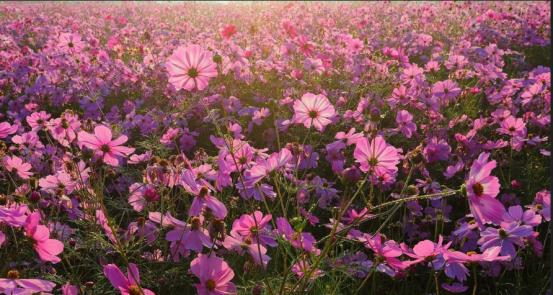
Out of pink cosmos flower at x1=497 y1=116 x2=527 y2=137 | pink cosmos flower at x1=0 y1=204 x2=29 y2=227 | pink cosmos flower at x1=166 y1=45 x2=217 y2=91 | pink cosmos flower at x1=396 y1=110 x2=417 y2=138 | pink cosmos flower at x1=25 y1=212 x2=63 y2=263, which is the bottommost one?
pink cosmos flower at x1=497 y1=116 x2=527 y2=137

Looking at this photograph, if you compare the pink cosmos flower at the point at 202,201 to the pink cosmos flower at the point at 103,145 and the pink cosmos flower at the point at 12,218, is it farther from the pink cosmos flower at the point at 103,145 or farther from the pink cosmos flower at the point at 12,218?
the pink cosmos flower at the point at 12,218

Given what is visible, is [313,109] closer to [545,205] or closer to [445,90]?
[545,205]

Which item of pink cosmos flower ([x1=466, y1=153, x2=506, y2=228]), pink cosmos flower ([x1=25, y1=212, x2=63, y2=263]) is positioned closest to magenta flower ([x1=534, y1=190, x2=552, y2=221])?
pink cosmos flower ([x1=466, y1=153, x2=506, y2=228])

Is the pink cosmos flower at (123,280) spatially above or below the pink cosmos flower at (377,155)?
below

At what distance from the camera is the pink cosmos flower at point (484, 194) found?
1137 millimetres

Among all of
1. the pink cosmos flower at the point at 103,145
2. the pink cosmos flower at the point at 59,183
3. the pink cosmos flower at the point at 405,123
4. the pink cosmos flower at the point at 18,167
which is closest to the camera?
the pink cosmos flower at the point at 103,145

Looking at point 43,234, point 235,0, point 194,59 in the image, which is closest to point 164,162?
point 194,59

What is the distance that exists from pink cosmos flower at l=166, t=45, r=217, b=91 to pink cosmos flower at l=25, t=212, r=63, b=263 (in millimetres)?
530

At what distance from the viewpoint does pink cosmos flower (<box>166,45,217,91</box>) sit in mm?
1416

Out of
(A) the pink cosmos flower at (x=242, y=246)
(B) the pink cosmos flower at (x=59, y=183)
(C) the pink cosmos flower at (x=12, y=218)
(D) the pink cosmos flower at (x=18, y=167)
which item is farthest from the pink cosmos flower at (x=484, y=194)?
(D) the pink cosmos flower at (x=18, y=167)

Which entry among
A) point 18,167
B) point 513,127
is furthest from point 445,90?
point 18,167

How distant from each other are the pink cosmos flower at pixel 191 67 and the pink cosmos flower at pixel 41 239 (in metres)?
0.53

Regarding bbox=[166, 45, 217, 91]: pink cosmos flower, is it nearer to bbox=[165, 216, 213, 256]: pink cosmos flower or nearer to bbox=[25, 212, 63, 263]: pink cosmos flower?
bbox=[165, 216, 213, 256]: pink cosmos flower

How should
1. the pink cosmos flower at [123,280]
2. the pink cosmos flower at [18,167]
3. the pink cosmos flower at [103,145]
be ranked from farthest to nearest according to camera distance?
1. the pink cosmos flower at [18,167]
2. the pink cosmos flower at [103,145]
3. the pink cosmos flower at [123,280]
